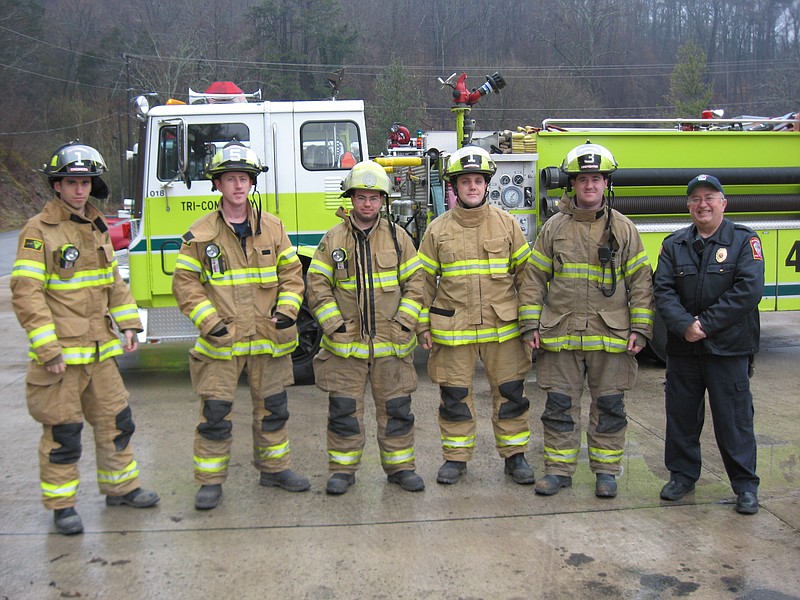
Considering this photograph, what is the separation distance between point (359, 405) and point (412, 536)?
882 millimetres

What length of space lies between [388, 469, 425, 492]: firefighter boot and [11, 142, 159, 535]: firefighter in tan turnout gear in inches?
55.1

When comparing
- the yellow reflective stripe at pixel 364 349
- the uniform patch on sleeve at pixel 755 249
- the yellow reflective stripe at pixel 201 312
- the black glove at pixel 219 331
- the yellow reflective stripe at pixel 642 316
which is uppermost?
the uniform patch on sleeve at pixel 755 249

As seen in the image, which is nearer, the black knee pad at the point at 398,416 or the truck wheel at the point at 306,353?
the black knee pad at the point at 398,416

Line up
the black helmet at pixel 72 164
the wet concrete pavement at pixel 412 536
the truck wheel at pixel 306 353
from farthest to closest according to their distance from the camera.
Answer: the truck wheel at pixel 306 353
the black helmet at pixel 72 164
the wet concrete pavement at pixel 412 536

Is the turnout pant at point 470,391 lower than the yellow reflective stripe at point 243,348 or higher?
lower

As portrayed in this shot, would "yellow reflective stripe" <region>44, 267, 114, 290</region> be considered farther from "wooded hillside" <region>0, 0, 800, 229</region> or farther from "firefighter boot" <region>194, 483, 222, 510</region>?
"wooded hillside" <region>0, 0, 800, 229</region>

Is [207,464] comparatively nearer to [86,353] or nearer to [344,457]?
[344,457]

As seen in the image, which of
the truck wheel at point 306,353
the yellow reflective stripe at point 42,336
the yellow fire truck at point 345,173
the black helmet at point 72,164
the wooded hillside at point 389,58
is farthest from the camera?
the wooded hillside at point 389,58

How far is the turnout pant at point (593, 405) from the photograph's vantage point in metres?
4.30

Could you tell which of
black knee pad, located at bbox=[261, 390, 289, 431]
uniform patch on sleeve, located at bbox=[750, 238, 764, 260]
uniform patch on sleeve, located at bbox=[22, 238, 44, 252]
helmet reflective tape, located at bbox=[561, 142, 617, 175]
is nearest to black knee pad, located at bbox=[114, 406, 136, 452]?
black knee pad, located at bbox=[261, 390, 289, 431]

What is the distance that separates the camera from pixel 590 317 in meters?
4.29

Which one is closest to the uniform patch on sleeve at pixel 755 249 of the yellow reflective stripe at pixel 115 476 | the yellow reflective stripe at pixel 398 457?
the yellow reflective stripe at pixel 398 457

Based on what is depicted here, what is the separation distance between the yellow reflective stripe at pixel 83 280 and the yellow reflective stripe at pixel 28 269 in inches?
3.6

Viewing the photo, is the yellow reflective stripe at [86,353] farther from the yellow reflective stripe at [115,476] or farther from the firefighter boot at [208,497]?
the firefighter boot at [208,497]
